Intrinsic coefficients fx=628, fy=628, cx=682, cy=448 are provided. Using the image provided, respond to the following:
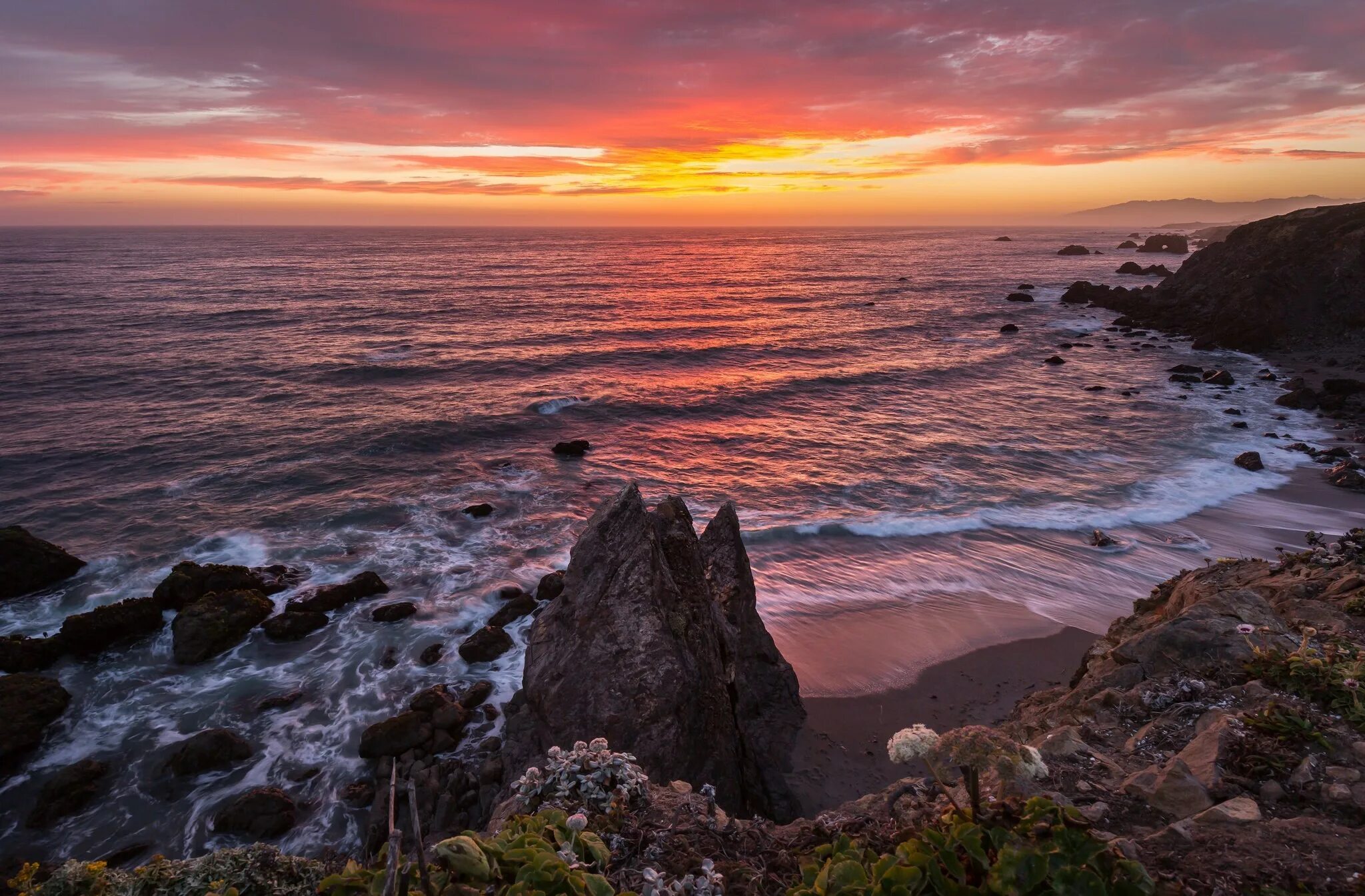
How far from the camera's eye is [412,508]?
936 inches

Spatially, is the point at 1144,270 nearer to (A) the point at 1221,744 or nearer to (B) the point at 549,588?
(B) the point at 549,588

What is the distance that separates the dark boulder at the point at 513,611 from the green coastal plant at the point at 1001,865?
46.8 feet

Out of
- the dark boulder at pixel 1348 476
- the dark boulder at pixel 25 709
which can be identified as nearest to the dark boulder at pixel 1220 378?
the dark boulder at pixel 1348 476

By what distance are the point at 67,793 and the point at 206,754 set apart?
86.3 inches

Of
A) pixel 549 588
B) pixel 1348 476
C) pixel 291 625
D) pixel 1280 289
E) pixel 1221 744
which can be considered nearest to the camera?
pixel 1221 744

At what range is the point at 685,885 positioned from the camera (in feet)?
12.4

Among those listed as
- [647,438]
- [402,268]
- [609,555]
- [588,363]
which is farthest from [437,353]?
[402,268]

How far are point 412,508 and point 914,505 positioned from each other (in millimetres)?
18879

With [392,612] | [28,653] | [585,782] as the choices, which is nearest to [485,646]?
[392,612]

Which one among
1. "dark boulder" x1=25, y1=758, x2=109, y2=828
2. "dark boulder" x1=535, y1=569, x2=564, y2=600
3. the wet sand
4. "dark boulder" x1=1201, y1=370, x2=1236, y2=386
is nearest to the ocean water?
the wet sand

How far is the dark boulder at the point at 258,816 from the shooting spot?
11.1 metres

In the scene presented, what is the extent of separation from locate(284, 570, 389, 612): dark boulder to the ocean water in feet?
1.94

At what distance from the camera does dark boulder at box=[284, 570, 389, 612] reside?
685 inches

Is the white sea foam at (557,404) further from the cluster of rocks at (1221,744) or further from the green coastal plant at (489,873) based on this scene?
the green coastal plant at (489,873)
